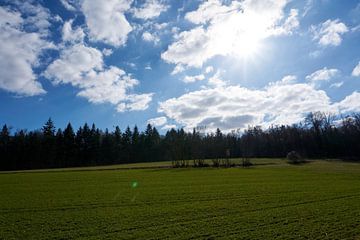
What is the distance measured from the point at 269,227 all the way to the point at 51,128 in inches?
4422

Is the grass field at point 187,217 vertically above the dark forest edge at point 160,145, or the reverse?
the dark forest edge at point 160,145

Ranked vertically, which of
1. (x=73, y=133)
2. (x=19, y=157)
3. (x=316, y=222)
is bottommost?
(x=316, y=222)

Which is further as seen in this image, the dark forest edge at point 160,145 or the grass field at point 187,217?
the dark forest edge at point 160,145

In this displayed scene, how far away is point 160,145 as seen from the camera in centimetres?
12775

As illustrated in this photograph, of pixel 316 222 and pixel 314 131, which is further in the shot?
pixel 314 131

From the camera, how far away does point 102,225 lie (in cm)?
1428

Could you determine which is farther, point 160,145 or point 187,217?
point 160,145

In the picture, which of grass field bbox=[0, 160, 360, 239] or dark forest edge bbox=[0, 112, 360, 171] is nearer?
grass field bbox=[0, 160, 360, 239]

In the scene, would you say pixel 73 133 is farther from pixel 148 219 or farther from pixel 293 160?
pixel 148 219

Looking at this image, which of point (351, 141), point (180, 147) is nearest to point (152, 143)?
point (180, 147)

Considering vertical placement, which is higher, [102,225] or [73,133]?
[73,133]

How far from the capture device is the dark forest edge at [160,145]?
3927 inches

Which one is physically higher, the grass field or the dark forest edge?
the dark forest edge

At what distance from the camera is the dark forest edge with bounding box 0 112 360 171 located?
99.8m
